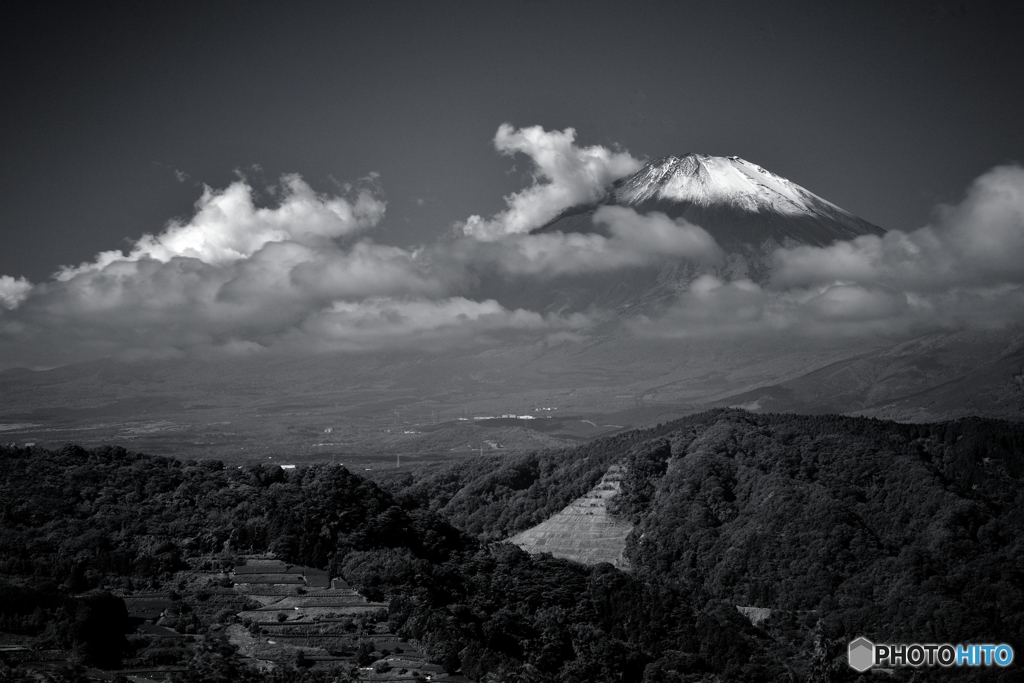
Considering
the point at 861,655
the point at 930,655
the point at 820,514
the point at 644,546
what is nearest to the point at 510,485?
the point at 644,546

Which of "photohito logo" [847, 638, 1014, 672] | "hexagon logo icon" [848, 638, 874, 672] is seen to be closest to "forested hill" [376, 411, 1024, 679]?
"photohito logo" [847, 638, 1014, 672]

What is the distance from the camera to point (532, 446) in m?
153

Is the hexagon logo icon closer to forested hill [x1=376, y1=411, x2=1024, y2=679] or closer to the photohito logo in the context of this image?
the photohito logo

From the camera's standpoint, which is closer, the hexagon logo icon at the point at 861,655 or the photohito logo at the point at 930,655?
the photohito logo at the point at 930,655

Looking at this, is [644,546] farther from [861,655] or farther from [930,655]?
[861,655]

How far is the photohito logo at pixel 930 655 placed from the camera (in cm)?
4250

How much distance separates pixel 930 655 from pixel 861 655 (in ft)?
12.2

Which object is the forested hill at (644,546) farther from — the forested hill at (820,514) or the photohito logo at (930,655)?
the photohito logo at (930,655)

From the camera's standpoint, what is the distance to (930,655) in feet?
147

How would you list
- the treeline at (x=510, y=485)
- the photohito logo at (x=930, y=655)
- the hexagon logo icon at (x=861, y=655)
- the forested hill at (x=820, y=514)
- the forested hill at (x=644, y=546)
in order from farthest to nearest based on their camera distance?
the treeline at (x=510, y=485), the forested hill at (x=820, y=514), the hexagon logo icon at (x=861, y=655), the photohito logo at (x=930, y=655), the forested hill at (x=644, y=546)

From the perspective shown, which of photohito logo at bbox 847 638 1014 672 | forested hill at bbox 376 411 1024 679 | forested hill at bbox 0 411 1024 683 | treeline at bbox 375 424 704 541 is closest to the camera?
forested hill at bbox 0 411 1024 683

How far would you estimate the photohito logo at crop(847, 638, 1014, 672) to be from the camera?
139 feet

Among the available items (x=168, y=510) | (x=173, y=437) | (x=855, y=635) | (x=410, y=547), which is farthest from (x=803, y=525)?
(x=173, y=437)

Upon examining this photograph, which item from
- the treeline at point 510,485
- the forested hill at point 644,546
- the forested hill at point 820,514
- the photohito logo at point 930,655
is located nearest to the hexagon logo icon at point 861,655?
the photohito logo at point 930,655
